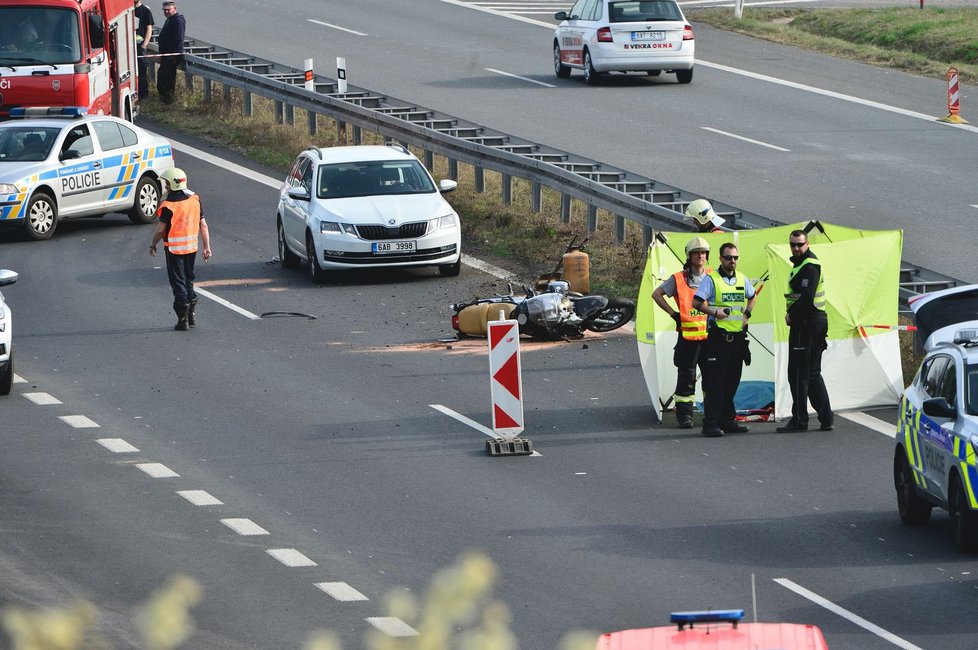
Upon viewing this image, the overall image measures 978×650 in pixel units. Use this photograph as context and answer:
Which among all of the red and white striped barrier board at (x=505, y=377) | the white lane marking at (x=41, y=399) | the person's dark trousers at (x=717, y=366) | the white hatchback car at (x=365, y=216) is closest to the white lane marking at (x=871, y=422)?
the person's dark trousers at (x=717, y=366)

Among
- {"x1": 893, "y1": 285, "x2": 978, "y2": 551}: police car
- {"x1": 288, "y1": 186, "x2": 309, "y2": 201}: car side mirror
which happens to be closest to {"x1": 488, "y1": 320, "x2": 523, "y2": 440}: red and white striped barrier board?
{"x1": 893, "y1": 285, "x2": 978, "y2": 551}: police car

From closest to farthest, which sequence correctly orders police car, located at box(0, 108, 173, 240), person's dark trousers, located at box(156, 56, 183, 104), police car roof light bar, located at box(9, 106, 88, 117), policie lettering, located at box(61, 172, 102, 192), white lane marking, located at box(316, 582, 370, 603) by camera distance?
white lane marking, located at box(316, 582, 370, 603), police car, located at box(0, 108, 173, 240), policie lettering, located at box(61, 172, 102, 192), police car roof light bar, located at box(9, 106, 88, 117), person's dark trousers, located at box(156, 56, 183, 104)

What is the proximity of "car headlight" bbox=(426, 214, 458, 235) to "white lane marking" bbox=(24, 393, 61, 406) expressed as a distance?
21.3 ft

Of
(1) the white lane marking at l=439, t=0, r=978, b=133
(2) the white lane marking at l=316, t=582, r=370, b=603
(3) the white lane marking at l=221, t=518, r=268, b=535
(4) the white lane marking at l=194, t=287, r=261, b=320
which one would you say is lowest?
(4) the white lane marking at l=194, t=287, r=261, b=320

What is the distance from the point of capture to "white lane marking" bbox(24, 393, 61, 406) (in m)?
16.7

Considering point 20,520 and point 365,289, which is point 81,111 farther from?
point 20,520

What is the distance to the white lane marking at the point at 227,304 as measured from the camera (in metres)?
20.8

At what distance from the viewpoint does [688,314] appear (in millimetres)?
15547

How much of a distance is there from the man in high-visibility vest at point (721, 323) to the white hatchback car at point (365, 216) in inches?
286

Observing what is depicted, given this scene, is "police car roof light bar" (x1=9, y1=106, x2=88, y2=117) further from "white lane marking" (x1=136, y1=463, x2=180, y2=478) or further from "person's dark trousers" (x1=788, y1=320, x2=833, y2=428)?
"person's dark trousers" (x1=788, y1=320, x2=833, y2=428)

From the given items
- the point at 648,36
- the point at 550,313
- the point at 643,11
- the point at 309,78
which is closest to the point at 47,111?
the point at 309,78

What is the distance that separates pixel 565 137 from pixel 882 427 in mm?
15246

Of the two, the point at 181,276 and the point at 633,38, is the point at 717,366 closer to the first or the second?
the point at 181,276

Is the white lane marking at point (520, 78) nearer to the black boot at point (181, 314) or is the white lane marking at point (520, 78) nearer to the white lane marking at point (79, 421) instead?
the black boot at point (181, 314)
